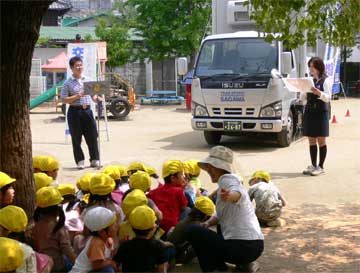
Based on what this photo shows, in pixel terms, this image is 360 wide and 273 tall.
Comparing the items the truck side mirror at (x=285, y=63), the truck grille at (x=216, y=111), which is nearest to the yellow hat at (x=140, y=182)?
the truck grille at (x=216, y=111)

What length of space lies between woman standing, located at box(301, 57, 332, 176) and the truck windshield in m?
2.25

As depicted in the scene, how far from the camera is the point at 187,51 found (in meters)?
25.7

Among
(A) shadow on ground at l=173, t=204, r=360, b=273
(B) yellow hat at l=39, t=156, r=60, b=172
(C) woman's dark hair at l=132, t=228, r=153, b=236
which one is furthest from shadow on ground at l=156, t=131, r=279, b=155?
(C) woman's dark hair at l=132, t=228, r=153, b=236

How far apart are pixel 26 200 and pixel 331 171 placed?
574 centimetres

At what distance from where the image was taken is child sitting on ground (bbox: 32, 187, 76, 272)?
14.9ft

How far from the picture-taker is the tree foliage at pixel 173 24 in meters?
25.0

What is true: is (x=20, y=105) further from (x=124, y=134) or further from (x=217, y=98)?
(x=124, y=134)

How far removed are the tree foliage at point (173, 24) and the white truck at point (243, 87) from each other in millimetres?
12777

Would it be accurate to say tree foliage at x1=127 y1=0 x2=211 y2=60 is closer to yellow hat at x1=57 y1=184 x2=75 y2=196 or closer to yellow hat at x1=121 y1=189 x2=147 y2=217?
yellow hat at x1=57 y1=184 x2=75 y2=196

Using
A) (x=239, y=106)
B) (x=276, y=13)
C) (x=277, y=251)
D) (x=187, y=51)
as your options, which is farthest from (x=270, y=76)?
(x=187, y=51)

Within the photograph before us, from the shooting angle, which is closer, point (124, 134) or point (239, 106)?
point (239, 106)

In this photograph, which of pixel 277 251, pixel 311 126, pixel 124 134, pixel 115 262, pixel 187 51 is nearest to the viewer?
→ pixel 115 262

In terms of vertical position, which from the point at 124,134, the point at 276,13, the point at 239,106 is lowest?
the point at 124,134

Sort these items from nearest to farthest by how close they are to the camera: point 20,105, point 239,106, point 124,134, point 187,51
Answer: point 20,105, point 239,106, point 124,134, point 187,51
